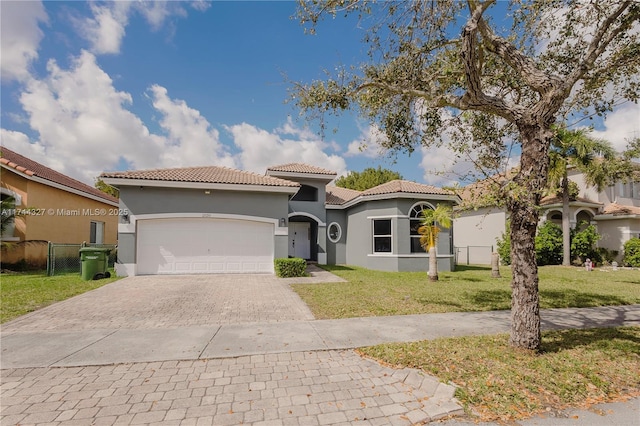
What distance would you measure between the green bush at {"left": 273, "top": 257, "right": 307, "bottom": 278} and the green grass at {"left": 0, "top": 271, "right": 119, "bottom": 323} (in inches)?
253

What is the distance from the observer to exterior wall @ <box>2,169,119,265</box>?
14.3 meters

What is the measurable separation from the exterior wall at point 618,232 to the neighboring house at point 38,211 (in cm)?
3317

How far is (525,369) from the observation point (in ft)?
14.0

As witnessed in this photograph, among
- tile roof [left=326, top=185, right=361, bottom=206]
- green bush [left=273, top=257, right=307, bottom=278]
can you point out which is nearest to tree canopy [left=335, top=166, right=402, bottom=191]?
tile roof [left=326, top=185, right=361, bottom=206]

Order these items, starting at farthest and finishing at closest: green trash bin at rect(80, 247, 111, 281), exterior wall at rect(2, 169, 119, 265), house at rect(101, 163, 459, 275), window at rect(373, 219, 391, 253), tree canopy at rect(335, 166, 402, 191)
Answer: tree canopy at rect(335, 166, 402, 191)
window at rect(373, 219, 391, 253)
exterior wall at rect(2, 169, 119, 265)
house at rect(101, 163, 459, 275)
green trash bin at rect(80, 247, 111, 281)

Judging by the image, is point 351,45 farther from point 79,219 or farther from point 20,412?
point 79,219

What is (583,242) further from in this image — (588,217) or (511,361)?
(511,361)

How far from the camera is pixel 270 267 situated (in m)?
14.4

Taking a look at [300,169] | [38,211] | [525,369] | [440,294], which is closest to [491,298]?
[440,294]

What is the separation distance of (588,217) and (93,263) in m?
29.0

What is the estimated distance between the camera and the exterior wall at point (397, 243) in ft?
51.8

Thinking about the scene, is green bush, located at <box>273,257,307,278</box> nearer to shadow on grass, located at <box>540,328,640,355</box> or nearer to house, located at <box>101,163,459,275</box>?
house, located at <box>101,163,459,275</box>

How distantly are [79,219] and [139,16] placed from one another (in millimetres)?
14518

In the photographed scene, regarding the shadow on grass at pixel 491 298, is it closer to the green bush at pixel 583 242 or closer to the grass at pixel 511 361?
the grass at pixel 511 361
